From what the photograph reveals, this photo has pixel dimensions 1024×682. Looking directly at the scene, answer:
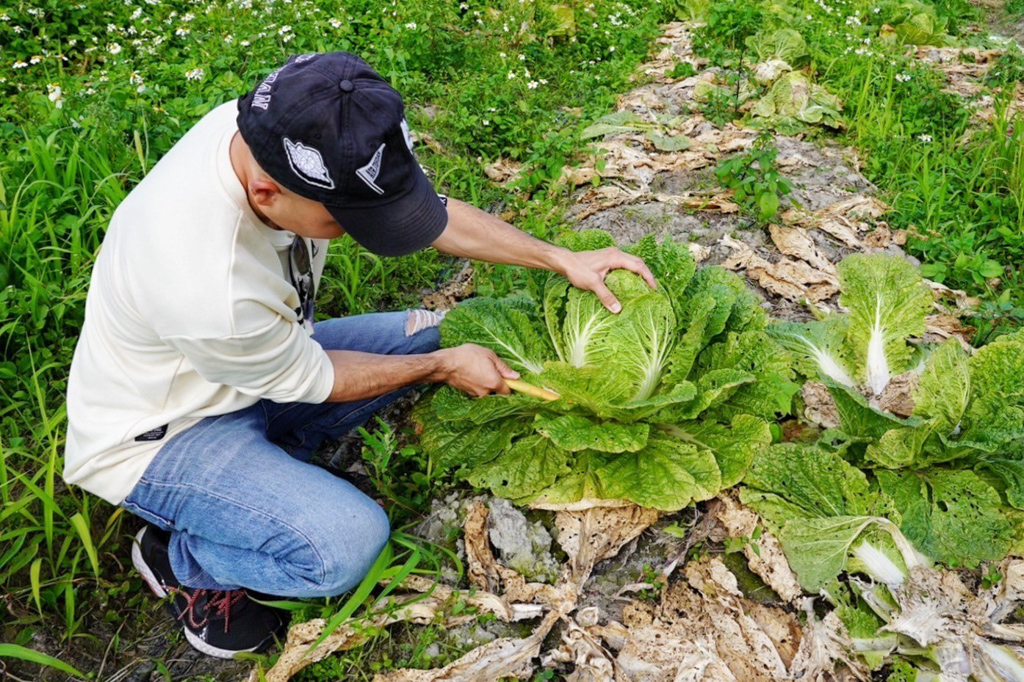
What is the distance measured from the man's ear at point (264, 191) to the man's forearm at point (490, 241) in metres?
0.90

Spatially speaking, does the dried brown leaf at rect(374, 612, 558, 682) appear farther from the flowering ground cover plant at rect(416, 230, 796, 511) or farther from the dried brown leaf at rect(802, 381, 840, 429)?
the dried brown leaf at rect(802, 381, 840, 429)

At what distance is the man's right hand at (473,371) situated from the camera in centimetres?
262

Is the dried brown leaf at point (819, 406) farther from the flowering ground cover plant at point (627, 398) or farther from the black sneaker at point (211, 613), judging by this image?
the black sneaker at point (211, 613)

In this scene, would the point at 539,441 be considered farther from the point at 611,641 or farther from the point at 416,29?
the point at 416,29

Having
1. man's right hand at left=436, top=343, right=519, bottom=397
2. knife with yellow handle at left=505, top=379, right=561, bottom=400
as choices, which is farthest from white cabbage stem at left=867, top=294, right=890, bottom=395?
man's right hand at left=436, top=343, right=519, bottom=397

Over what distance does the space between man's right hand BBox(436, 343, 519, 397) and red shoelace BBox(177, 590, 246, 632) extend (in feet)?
3.35

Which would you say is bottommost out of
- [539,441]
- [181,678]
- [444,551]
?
[181,678]

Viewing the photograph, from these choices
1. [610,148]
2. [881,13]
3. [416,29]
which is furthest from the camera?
[881,13]

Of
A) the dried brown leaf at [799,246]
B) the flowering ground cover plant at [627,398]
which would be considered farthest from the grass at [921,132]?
the flowering ground cover plant at [627,398]

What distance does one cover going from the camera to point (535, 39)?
5.63 m

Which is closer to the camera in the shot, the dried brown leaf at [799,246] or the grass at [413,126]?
the grass at [413,126]

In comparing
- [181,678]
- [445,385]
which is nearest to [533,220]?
[445,385]

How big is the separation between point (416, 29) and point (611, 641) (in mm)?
→ 4287

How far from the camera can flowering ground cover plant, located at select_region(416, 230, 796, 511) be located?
247 cm
